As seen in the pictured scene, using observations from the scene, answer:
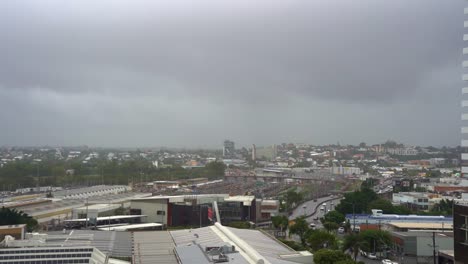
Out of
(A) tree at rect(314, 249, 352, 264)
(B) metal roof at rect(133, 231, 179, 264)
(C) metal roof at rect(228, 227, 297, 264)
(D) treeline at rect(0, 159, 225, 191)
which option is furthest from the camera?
(D) treeline at rect(0, 159, 225, 191)

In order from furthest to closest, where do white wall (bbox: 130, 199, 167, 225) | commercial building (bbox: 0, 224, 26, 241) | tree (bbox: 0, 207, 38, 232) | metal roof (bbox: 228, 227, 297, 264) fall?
white wall (bbox: 130, 199, 167, 225) < tree (bbox: 0, 207, 38, 232) < commercial building (bbox: 0, 224, 26, 241) < metal roof (bbox: 228, 227, 297, 264)

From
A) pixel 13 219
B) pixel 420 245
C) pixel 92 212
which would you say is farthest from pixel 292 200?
pixel 13 219

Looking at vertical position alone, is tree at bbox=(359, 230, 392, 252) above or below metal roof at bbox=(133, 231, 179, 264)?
below

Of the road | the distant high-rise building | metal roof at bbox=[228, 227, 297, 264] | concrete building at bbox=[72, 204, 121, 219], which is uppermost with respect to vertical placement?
the distant high-rise building

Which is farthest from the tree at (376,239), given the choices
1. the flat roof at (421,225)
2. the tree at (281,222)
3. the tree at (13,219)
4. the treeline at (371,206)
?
the tree at (13,219)

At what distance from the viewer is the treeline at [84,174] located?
157 ft

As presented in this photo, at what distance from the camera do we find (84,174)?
57.2m

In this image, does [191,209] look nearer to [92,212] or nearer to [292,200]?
[92,212]

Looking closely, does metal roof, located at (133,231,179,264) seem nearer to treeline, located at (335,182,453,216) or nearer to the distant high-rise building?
treeline, located at (335,182,453,216)

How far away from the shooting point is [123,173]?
5812 cm

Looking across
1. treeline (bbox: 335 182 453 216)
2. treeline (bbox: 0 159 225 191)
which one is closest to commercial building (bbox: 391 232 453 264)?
treeline (bbox: 335 182 453 216)

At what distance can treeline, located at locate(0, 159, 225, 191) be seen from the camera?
4784cm

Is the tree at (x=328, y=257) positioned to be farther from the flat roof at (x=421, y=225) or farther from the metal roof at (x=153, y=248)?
the flat roof at (x=421, y=225)

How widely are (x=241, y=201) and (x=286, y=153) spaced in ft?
308
